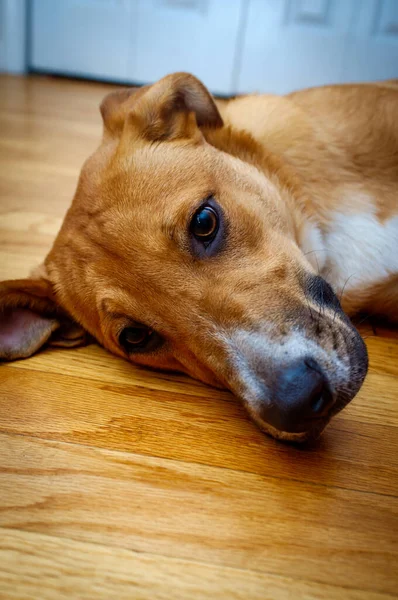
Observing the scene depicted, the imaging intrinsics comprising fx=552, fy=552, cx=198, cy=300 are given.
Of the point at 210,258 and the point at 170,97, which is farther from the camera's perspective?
the point at 170,97

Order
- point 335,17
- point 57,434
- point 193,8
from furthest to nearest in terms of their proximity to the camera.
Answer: point 193,8 → point 335,17 → point 57,434

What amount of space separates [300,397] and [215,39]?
5.07 m

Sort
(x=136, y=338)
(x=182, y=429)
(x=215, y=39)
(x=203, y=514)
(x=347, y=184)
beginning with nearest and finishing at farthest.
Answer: (x=203, y=514), (x=182, y=429), (x=136, y=338), (x=347, y=184), (x=215, y=39)

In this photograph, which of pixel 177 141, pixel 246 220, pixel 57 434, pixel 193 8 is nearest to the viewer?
pixel 57 434

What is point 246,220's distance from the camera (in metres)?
1.64

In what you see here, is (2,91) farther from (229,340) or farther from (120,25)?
(229,340)

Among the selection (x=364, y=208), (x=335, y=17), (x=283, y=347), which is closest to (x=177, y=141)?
(x=364, y=208)

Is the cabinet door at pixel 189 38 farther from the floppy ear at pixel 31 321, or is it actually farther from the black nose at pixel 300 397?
the black nose at pixel 300 397

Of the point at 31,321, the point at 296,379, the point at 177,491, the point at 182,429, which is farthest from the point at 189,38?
the point at 177,491

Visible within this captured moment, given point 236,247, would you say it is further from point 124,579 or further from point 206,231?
point 124,579

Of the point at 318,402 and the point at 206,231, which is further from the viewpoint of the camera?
the point at 206,231

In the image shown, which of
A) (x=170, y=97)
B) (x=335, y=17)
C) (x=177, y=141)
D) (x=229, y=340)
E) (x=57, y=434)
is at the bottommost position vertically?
(x=57, y=434)

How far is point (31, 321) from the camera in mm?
1927

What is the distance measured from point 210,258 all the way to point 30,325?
28.9 inches
